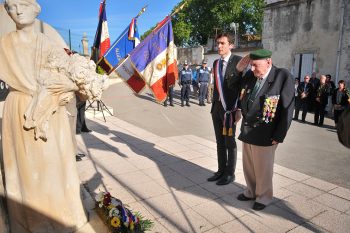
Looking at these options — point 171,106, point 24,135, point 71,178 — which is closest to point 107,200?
point 71,178

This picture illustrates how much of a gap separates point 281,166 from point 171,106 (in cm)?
866

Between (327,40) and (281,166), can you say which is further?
(327,40)

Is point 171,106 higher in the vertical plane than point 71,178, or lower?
lower

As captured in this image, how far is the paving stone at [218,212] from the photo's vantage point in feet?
11.4

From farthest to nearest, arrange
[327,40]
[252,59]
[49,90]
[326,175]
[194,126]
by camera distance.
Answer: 1. [327,40]
2. [194,126]
3. [326,175]
4. [252,59]
5. [49,90]

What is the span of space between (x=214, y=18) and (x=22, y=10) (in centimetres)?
3752

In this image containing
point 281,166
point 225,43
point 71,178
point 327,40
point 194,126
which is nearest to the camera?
point 71,178

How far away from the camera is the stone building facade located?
41.9 ft

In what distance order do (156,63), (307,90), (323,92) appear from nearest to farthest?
1. (156,63)
2. (323,92)
3. (307,90)

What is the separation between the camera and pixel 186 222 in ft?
11.1

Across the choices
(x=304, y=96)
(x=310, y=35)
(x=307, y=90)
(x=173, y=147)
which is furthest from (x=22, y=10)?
(x=310, y=35)

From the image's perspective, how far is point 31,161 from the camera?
2195mm

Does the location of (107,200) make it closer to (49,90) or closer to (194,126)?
(49,90)

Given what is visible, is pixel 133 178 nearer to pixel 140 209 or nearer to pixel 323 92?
pixel 140 209
